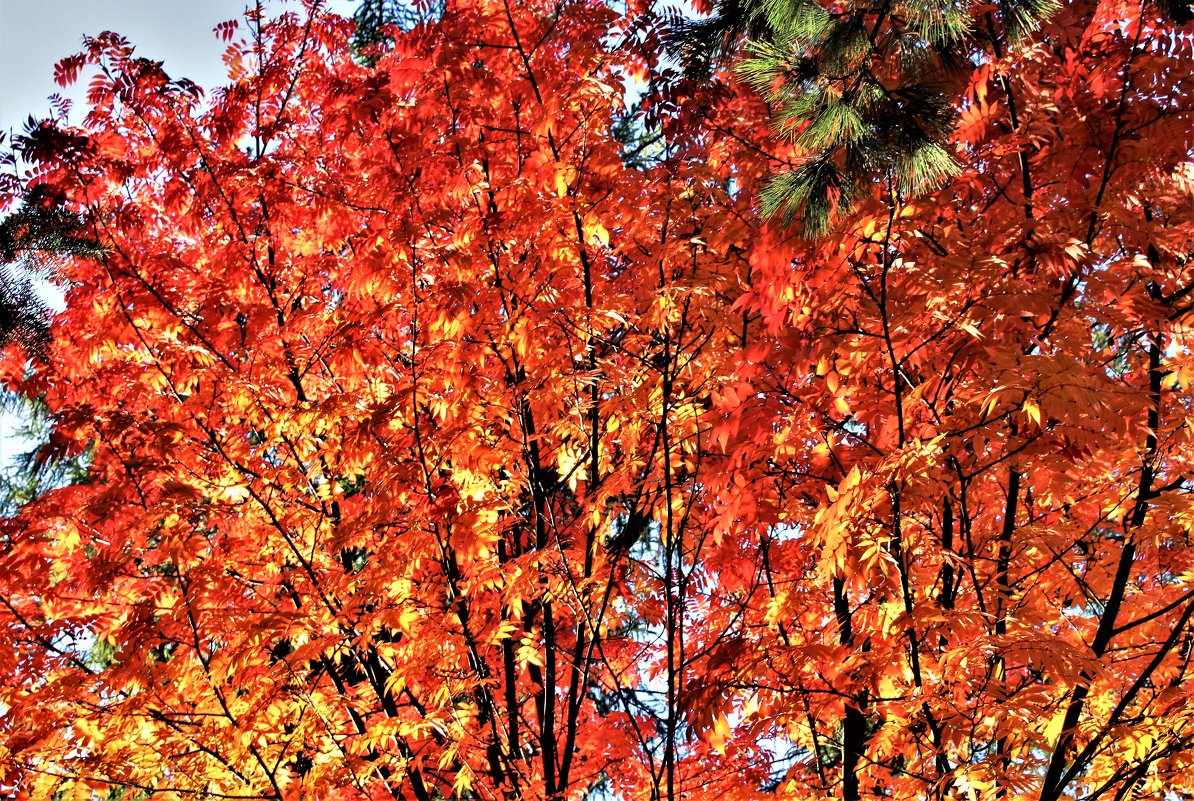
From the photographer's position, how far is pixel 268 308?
5.94m

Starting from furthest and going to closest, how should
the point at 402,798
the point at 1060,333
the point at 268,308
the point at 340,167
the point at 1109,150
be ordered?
the point at 340,167 → the point at 268,308 → the point at 402,798 → the point at 1060,333 → the point at 1109,150

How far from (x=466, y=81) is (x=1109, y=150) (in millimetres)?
3582

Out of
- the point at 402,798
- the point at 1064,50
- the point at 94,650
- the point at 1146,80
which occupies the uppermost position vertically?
the point at 94,650

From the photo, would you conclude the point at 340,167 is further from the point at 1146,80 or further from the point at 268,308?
the point at 1146,80

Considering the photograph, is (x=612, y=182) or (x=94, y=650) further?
(x=94, y=650)

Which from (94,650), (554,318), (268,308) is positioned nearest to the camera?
(554,318)

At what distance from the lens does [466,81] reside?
5.23 metres

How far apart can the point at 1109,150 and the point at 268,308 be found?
5152mm

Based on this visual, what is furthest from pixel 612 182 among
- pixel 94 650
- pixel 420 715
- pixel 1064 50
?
pixel 94 650

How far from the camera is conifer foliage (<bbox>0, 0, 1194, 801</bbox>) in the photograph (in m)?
3.65

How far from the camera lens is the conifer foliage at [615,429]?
3646 millimetres

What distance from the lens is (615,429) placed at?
4.70m

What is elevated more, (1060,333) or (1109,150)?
(1109,150)

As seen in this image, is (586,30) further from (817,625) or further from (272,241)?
(817,625)
